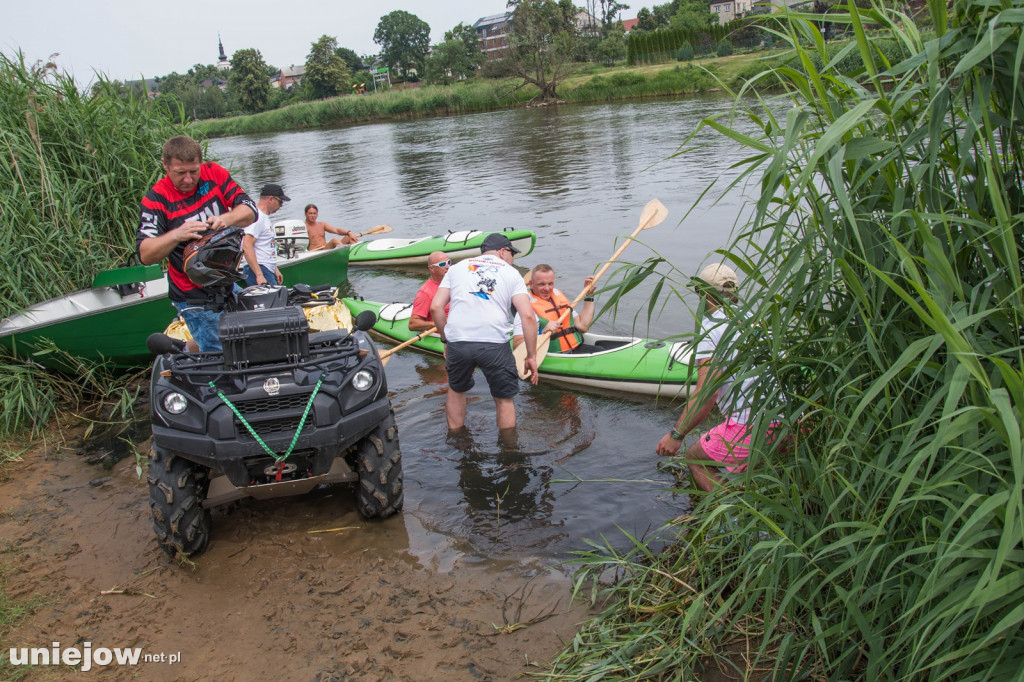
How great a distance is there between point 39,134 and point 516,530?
5.90 m

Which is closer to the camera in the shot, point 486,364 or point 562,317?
point 486,364

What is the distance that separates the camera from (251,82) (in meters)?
78.1

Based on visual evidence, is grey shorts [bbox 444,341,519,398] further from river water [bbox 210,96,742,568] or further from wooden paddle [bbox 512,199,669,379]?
river water [bbox 210,96,742,568]

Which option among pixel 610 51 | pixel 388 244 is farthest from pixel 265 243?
pixel 610 51

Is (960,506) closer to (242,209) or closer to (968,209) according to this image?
(968,209)

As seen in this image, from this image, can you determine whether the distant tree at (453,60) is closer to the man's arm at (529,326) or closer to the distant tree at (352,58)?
the distant tree at (352,58)

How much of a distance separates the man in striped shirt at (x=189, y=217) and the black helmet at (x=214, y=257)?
0.07 metres

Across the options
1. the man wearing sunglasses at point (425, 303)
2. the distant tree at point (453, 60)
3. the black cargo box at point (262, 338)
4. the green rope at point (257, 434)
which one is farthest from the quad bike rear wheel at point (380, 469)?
the distant tree at point (453, 60)

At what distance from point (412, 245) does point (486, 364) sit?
289 inches

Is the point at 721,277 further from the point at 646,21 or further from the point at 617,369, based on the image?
the point at 646,21

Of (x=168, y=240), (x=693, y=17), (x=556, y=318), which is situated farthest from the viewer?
(x=693, y=17)

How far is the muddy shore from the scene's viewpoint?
3129 millimetres

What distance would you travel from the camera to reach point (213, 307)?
14.3 ft

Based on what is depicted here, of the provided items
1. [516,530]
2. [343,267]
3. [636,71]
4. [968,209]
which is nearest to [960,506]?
[968,209]
